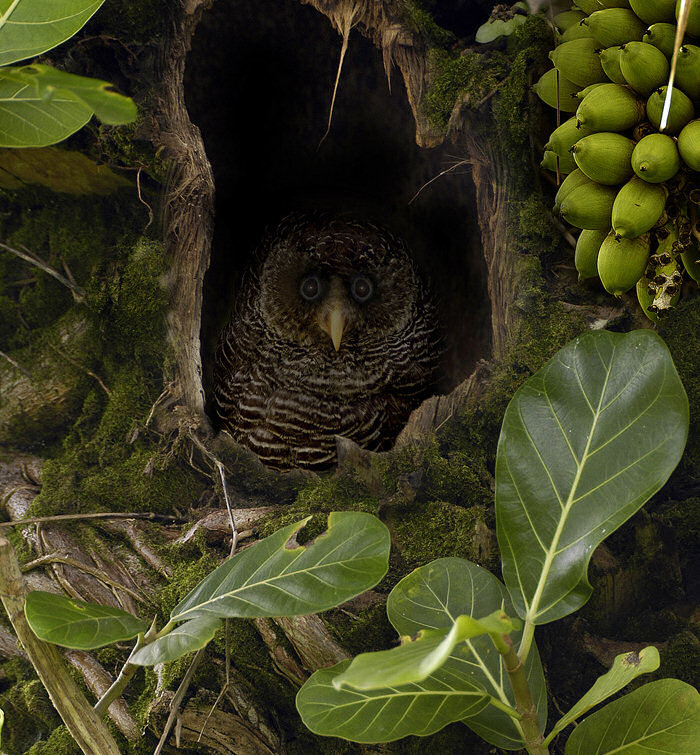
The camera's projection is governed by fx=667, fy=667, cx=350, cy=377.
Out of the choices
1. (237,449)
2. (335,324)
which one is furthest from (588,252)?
(335,324)

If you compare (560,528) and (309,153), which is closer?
(560,528)

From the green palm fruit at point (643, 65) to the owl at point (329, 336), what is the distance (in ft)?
2.77

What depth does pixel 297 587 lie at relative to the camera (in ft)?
2.26

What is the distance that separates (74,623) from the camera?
0.67 metres

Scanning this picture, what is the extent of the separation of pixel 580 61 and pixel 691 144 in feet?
0.68

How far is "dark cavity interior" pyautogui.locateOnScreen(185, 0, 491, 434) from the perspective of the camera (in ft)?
3.65

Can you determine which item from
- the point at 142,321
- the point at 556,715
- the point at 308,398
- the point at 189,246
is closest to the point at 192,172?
the point at 189,246

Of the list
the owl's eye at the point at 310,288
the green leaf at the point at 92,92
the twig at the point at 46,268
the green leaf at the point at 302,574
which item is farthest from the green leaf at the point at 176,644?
the owl's eye at the point at 310,288

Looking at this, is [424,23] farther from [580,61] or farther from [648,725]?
[648,725]

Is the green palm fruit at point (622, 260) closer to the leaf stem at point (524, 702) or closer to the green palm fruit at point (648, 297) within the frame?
the green palm fruit at point (648, 297)

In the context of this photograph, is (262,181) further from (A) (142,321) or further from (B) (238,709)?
(B) (238,709)

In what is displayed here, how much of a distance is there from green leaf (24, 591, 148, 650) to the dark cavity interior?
0.72 metres

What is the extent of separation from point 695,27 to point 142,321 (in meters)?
0.86

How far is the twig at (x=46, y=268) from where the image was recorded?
105cm
